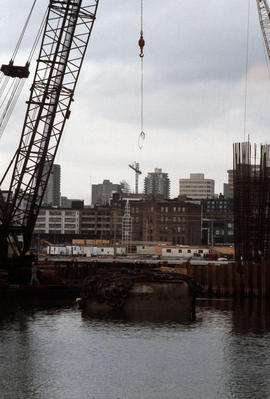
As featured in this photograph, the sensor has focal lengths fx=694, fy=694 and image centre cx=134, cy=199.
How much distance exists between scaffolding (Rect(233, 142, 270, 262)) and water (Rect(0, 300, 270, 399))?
2357 centimetres

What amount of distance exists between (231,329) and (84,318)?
9553 mm

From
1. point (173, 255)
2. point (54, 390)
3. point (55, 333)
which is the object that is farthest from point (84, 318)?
point (173, 255)

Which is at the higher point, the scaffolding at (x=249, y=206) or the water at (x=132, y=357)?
the scaffolding at (x=249, y=206)

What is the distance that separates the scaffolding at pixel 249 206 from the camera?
6856 cm

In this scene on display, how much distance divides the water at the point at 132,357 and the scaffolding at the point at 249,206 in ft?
77.3

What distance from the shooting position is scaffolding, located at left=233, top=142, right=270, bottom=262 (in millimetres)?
68562

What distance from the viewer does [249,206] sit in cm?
6856

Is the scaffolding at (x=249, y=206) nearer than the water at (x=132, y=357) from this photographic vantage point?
No

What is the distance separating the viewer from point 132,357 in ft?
102

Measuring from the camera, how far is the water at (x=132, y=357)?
2500cm

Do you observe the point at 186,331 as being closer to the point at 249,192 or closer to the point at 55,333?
the point at 55,333

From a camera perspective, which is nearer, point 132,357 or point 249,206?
point 132,357

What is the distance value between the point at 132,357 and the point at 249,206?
39733 mm

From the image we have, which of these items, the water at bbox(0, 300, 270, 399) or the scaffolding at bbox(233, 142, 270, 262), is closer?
the water at bbox(0, 300, 270, 399)
